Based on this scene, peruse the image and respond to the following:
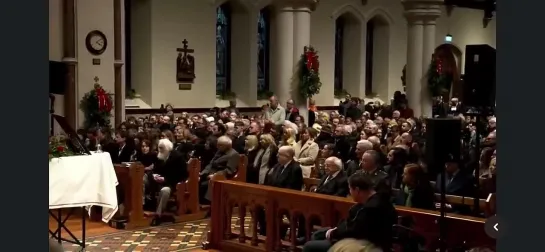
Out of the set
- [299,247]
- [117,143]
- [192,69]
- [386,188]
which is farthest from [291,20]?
[386,188]

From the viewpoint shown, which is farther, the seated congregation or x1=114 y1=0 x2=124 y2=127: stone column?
x1=114 y1=0 x2=124 y2=127: stone column

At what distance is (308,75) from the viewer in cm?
1731

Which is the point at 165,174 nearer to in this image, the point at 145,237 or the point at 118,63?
the point at 145,237

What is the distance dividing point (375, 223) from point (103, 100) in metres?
9.68

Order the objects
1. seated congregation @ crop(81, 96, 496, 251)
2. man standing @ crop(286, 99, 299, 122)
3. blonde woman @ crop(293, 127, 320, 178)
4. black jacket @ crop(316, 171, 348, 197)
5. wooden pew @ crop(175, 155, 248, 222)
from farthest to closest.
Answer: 1. man standing @ crop(286, 99, 299, 122)
2. blonde woman @ crop(293, 127, 320, 178)
3. wooden pew @ crop(175, 155, 248, 222)
4. black jacket @ crop(316, 171, 348, 197)
5. seated congregation @ crop(81, 96, 496, 251)

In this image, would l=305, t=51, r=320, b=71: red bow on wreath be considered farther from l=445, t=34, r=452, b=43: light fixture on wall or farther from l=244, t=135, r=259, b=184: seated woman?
l=445, t=34, r=452, b=43: light fixture on wall

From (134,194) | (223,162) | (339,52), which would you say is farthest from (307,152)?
(339,52)

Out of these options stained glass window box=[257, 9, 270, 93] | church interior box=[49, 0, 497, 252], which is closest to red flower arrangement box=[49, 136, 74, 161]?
church interior box=[49, 0, 497, 252]

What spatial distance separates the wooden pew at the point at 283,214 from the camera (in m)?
5.71

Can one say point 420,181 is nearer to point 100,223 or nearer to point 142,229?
point 142,229

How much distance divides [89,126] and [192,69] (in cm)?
462

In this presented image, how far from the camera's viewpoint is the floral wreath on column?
56.3 feet

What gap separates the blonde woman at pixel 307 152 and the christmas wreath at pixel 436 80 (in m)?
10.8

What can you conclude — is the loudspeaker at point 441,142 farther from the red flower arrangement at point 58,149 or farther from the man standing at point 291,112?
the man standing at point 291,112
